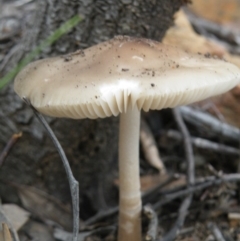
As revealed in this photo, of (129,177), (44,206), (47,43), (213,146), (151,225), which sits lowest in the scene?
(44,206)

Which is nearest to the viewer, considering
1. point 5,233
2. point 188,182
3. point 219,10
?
point 5,233

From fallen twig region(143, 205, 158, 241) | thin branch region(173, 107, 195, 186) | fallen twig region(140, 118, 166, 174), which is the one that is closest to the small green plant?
fallen twig region(143, 205, 158, 241)

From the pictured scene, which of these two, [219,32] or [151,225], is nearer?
[151,225]

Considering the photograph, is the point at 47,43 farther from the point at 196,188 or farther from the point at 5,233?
Result: the point at 196,188

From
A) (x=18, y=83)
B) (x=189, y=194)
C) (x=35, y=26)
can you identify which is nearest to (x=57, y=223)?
(x=189, y=194)

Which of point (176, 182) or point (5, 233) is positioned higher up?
point (5, 233)

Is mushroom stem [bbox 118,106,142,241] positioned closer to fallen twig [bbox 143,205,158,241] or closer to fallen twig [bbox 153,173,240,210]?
fallen twig [bbox 143,205,158,241]

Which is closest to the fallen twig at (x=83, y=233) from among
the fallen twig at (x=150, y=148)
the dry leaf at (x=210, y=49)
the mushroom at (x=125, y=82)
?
the mushroom at (x=125, y=82)

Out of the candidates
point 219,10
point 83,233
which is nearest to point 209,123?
point 83,233
